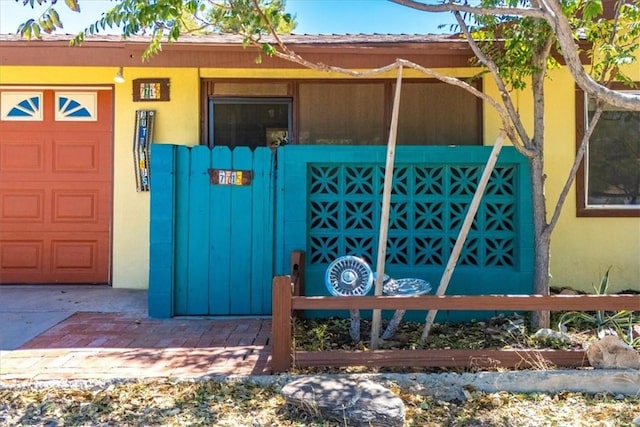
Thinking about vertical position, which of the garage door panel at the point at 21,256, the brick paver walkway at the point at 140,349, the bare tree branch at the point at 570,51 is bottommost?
the brick paver walkway at the point at 140,349

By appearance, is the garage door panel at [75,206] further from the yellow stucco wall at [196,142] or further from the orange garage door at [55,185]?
the yellow stucco wall at [196,142]

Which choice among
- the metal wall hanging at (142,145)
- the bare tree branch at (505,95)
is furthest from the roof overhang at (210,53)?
the bare tree branch at (505,95)

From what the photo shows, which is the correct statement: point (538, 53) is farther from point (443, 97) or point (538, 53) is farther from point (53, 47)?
point (53, 47)

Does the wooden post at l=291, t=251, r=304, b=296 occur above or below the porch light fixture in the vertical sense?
below

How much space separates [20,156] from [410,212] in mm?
4952

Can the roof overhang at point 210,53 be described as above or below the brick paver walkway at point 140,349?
above

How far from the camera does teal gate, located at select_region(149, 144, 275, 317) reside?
17.0ft

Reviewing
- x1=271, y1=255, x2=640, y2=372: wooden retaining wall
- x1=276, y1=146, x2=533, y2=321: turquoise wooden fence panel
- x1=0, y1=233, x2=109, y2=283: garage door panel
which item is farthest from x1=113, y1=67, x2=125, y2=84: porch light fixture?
x1=271, y1=255, x2=640, y2=372: wooden retaining wall

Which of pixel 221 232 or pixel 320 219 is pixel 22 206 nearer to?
pixel 221 232

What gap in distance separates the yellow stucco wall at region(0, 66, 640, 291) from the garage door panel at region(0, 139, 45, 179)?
2.50 feet

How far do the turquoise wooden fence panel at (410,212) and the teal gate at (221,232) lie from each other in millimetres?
209

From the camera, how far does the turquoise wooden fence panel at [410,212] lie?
16.9ft

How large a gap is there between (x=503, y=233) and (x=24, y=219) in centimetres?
577

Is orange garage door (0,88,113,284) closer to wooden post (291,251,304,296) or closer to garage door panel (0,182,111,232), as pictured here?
garage door panel (0,182,111,232)
